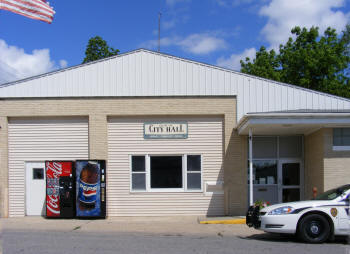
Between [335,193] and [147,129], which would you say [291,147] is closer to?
[147,129]

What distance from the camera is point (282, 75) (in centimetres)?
3319

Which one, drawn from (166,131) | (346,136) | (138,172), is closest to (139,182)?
(138,172)

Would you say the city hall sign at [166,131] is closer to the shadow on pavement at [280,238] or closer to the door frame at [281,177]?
the door frame at [281,177]

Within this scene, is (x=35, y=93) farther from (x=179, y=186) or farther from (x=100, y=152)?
(x=179, y=186)

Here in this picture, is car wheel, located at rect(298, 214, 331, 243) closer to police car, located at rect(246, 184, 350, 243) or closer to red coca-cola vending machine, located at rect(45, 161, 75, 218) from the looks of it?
police car, located at rect(246, 184, 350, 243)

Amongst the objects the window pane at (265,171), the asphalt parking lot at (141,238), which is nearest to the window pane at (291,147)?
the window pane at (265,171)

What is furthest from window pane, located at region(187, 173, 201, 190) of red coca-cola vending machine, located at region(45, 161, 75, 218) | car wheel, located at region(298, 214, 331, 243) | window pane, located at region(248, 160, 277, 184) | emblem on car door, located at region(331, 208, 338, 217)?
emblem on car door, located at region(331, 208, 338, 217)

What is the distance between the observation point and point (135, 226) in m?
12.9

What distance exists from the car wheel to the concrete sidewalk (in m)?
2.13

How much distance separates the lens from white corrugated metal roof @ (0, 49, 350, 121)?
49.8 feet

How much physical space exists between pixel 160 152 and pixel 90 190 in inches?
114

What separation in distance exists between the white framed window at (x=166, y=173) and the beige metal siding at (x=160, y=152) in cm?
17

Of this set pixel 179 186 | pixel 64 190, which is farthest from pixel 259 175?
pixel 64 190

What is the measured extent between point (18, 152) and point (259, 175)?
9153 mm
